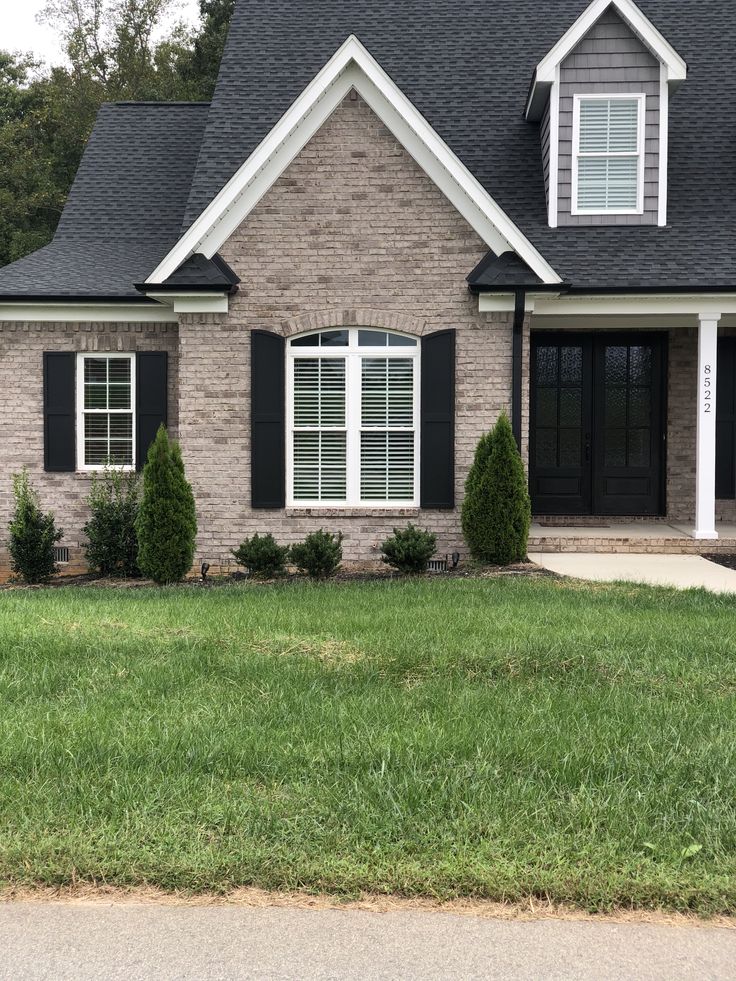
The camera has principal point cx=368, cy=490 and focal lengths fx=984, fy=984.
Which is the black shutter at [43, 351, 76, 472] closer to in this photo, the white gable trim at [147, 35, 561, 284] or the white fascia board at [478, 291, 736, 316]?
the white gable trim at [147, 35, 561, 284]

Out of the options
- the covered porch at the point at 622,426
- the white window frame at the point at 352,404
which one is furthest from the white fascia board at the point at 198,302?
the covered porch at the point at 622,426

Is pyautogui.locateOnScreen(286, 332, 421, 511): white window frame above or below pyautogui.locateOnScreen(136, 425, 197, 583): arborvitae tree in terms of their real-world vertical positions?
above

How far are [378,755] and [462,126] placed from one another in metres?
12.1

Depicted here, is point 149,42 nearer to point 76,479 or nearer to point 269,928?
point 76,479

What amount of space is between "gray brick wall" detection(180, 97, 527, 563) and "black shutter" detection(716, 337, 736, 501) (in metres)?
4.11

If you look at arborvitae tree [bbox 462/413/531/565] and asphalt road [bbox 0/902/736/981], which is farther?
arborvitae tree [bbox 462/413/531/565]

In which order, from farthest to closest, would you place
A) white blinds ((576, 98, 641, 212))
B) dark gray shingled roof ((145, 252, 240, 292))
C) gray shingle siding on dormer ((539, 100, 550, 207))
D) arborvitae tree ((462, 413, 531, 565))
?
gray shingle siding on dormer ((539, 100, 550, 207)) → white blinds ((576, 98, 641, 212)) → dark gray shingled roof ((145, 252, 240, 292)) → arborvitae tree ((462, 413, 531, 565))

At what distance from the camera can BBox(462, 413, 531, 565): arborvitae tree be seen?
37.2ft

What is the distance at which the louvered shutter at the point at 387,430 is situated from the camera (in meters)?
12.2

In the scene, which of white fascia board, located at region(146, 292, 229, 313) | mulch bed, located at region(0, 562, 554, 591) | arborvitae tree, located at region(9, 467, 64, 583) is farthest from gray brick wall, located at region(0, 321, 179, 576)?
mulch bed, located at region(0, 562, 554, 591)

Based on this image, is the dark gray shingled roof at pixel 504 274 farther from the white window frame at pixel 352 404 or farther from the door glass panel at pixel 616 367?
the door glass panel at pixel 616 367

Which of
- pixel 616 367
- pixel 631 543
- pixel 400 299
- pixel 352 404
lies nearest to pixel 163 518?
pixel 352 404

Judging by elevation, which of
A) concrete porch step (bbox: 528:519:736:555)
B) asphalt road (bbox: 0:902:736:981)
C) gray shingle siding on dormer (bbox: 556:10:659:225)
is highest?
gray shingle siding on dormer (bbox: 556:10:659:225)

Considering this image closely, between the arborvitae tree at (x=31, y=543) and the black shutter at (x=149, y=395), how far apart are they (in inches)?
62.3
